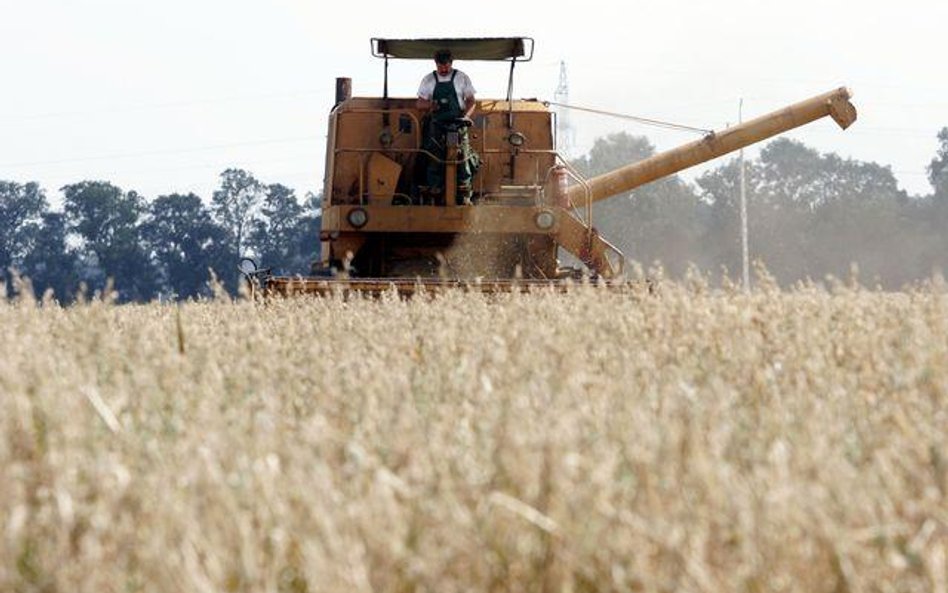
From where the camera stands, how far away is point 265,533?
263cm

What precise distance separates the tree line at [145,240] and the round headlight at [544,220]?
67.9 metres

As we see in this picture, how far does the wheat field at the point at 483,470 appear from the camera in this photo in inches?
92.6

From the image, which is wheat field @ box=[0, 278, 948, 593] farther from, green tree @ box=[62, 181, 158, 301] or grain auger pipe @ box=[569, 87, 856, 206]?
green tree @ box=[62, 181, 158, 301]

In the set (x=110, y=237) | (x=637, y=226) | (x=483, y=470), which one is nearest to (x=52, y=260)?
(x=110, y=237)

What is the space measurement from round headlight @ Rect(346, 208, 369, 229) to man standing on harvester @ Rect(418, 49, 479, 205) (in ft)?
2.10

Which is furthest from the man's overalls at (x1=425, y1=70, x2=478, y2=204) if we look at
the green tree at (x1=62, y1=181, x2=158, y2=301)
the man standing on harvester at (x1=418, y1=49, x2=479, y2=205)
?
the green tree at (x1=62, y1=181, x2=158, y2=301)

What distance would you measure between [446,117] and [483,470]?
36.8ft

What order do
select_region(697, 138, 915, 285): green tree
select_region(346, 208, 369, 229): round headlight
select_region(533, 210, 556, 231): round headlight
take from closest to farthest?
select_region(533, 210, 556, 231): round headlight
select_region(346, 208, 369, 229): round headlight
select_region(697, 138, 915, 285): green tree

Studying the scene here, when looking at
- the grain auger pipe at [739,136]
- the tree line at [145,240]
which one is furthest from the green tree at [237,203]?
the grain auger pipe at [739,136]

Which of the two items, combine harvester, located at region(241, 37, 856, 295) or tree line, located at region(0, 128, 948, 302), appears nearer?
combine harvester, located at region(241, 37, 856, 295)

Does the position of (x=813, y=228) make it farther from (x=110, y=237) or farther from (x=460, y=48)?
(x=460, y=48)

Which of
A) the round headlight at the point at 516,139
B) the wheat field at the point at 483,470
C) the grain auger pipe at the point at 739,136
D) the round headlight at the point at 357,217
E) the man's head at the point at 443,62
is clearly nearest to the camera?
the wheat field at the point at 483,470

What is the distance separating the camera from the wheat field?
2352 mm

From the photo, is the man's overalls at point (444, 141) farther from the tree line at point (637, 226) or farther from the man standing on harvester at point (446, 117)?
the tree line at point (637, 226)
